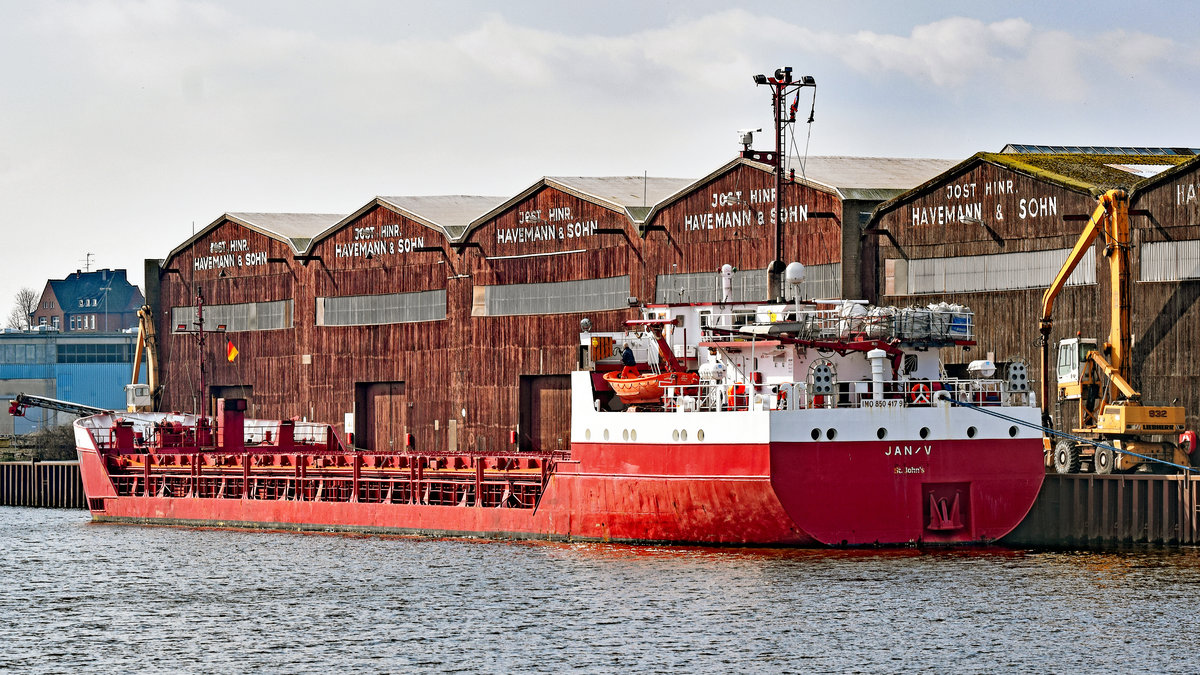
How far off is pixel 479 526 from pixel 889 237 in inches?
736

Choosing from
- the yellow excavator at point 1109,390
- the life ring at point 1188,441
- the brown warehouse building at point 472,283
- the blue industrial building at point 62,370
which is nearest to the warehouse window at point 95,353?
the blue industrial building at point 62,370

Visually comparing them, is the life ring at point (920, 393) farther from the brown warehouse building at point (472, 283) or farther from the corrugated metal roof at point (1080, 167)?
the brown warehouse building at point (472, 283)

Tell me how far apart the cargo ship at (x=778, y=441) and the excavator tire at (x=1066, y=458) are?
6321 millimetres

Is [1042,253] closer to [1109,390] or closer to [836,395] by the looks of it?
[1109,390]

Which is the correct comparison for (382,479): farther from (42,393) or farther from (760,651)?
(42,393)

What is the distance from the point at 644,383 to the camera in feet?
147

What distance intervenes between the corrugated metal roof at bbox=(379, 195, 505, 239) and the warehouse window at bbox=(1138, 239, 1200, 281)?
30.1 metres

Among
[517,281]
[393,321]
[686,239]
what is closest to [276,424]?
[393,321]

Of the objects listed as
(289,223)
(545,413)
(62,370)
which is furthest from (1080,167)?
(62,370)

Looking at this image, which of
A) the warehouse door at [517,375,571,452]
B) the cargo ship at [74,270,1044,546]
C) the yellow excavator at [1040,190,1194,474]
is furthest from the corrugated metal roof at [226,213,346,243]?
the yellow excavator at [1040,190,1194,474]

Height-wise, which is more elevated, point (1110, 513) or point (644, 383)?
point (644, 383)

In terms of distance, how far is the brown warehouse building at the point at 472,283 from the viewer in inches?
2469

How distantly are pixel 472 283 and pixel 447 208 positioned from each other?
368 inches

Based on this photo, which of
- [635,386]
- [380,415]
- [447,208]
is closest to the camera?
[635,386]
